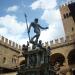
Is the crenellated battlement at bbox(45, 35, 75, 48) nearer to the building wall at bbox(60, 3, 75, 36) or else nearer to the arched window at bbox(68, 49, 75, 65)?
the arched window at bbox(68, 49, 75, 65)

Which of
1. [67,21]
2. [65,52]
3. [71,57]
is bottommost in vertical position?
[71,57]

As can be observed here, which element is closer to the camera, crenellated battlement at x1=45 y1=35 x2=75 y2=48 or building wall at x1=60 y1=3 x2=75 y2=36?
crenellated battlement at x1=45 y1=35 x2=75 y2=48

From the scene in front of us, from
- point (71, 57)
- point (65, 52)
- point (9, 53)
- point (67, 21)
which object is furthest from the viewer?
point (67, 21)

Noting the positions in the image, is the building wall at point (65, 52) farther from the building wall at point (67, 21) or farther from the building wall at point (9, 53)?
the building wall at point (67, 21)

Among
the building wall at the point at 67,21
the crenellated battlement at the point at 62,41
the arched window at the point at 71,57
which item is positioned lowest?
the arched window at the point at 71,57

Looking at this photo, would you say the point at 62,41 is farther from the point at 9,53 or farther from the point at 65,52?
the point at 9,53

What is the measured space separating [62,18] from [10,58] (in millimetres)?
14365

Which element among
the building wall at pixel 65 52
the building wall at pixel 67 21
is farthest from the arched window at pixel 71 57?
the building wall at pixel 67 21

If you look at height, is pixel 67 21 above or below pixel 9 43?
above

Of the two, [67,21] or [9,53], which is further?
[67,21]

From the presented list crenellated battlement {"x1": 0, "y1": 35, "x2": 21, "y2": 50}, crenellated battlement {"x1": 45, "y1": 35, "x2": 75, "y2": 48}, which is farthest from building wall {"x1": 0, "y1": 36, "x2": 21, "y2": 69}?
crenellated battlement {"x1": 45, "y1": 35, "x2": 75, "y2": 48}

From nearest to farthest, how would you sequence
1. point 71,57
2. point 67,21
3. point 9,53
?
point 71,57 → point 9,53 → point 67,21

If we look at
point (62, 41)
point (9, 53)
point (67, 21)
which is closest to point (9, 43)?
point (9, 53)

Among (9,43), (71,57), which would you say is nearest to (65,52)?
(71,57)
